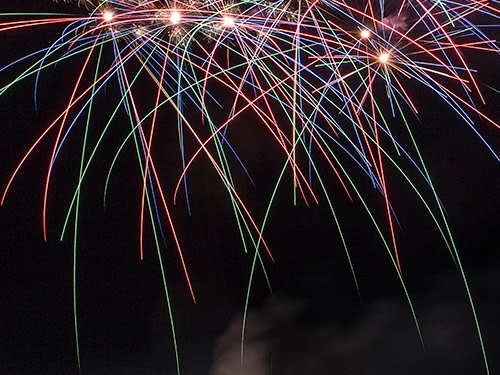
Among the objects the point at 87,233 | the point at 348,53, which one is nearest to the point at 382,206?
the point at 348,53

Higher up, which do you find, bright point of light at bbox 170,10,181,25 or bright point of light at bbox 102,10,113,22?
bright point of light at bbox 102,10,113,22

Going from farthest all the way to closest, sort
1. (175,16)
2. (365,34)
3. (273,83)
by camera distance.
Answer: (273,83) → (365,34) → (175,16)

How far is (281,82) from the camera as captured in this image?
2697 millimetres

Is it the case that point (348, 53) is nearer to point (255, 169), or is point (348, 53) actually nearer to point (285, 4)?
point (285, 4)

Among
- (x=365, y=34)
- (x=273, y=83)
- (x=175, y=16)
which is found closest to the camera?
(x=175, y=16)

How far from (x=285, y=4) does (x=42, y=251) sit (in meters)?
1.69

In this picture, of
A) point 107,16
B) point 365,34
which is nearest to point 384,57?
point 365,34

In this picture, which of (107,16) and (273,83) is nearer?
(107,16)

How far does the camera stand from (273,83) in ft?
9.10

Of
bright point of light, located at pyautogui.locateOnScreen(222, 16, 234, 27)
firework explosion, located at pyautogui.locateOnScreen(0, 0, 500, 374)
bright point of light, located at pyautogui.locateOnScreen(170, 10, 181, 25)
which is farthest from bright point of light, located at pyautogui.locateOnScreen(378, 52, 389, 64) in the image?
bright point of light, located at pyautogui.locateOnScreen(170, 10, 181, 25)

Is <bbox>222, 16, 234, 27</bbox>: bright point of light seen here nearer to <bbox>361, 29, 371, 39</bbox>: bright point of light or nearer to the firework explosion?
the firework explosion

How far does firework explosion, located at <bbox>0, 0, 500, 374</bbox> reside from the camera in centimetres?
248

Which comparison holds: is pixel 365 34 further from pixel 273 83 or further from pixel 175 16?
pixel 175 16

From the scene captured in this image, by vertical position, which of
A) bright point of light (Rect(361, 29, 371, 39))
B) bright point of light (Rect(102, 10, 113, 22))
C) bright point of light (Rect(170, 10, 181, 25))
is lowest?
bright point of light (Rect(361, 29, 371, 39))
